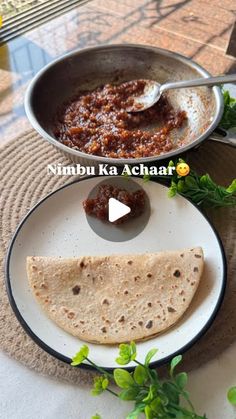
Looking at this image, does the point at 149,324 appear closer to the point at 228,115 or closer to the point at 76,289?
the point at 76,289

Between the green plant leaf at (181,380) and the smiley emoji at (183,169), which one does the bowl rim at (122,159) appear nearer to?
the smiley emoji at (183,169)

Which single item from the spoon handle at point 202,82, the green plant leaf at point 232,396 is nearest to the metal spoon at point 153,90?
the spoon handle at point 202,82

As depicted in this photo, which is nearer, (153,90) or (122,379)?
(122,379)

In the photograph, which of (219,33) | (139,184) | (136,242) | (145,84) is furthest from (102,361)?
(219,33)

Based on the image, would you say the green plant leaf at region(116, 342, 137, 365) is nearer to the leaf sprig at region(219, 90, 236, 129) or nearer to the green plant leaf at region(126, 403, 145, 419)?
the green plant leaf at region(126, 403, 145, 419)

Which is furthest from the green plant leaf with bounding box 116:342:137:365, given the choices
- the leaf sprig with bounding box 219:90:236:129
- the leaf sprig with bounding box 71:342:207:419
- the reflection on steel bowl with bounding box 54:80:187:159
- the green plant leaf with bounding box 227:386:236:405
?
the leaf sprig with bounding box 219:90:236:129

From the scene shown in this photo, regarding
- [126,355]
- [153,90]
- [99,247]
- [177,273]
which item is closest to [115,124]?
[153,90]
